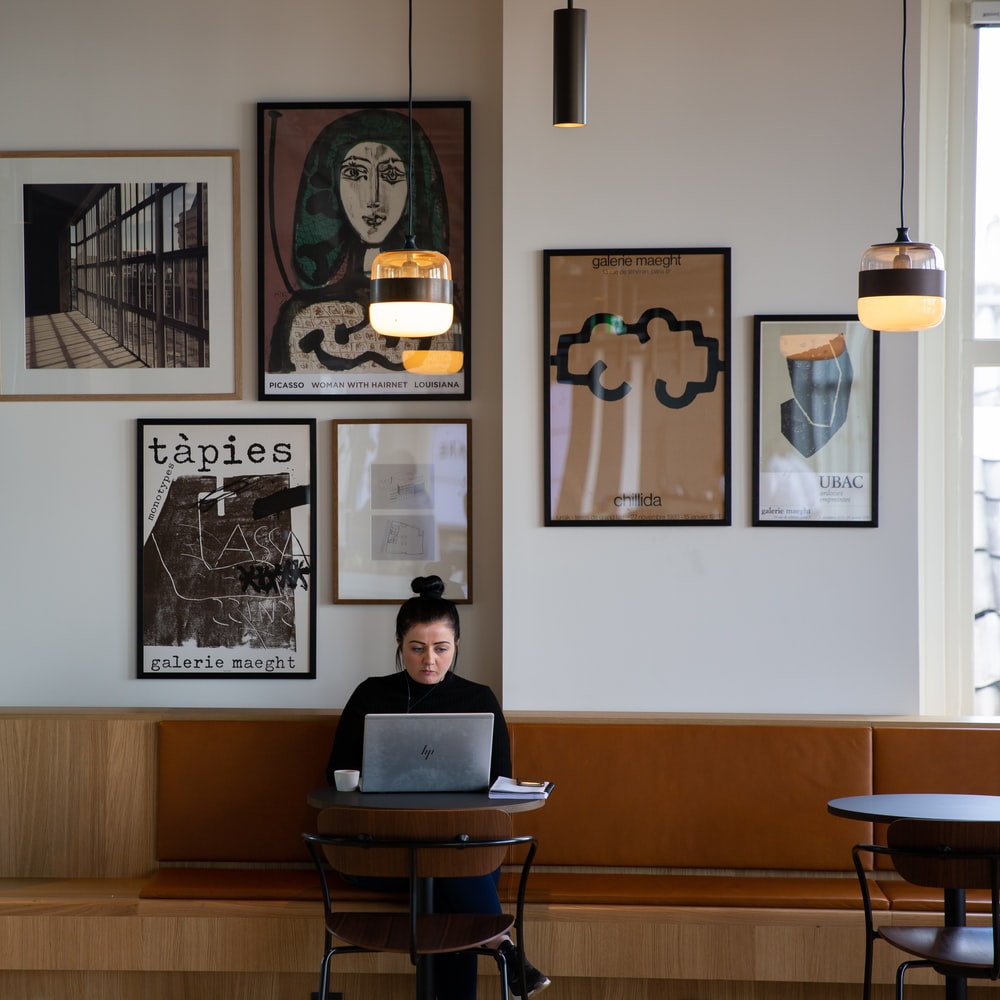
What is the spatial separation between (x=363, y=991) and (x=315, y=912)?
1.31ft

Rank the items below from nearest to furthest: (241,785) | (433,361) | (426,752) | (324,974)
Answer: (324,974)
(426,752)
(241,785)
(433,361)

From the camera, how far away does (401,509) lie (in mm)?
4230

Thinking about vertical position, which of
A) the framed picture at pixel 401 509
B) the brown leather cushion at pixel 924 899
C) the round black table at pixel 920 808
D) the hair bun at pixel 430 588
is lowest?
the brown leather cushion at pixel 924 899

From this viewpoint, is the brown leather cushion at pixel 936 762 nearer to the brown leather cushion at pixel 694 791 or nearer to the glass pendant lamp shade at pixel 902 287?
the brown leather cushion at pixel 694 791

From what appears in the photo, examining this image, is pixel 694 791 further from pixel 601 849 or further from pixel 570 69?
pixel 570 69

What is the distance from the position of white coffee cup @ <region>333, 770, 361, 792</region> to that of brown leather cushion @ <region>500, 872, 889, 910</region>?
720 mm

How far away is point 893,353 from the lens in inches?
153

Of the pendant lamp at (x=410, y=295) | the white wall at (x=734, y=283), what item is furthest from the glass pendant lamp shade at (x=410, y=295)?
the white wall at (x=734, y=283)

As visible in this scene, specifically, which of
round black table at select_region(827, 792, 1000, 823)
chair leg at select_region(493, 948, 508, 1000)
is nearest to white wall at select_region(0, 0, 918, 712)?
round black table at select_region(827, 792, 1000, 823)

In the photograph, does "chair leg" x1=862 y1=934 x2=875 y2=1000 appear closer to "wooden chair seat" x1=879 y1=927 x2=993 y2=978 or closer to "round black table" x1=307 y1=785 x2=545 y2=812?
"wooden chair seat" x1=879 y1=927 x2=993 y2=978

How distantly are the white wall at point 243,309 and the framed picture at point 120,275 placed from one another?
0.07 m

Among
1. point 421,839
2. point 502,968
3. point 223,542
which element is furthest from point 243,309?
point 502,968

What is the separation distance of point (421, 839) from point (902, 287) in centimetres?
192

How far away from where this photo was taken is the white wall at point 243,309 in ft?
13.9
